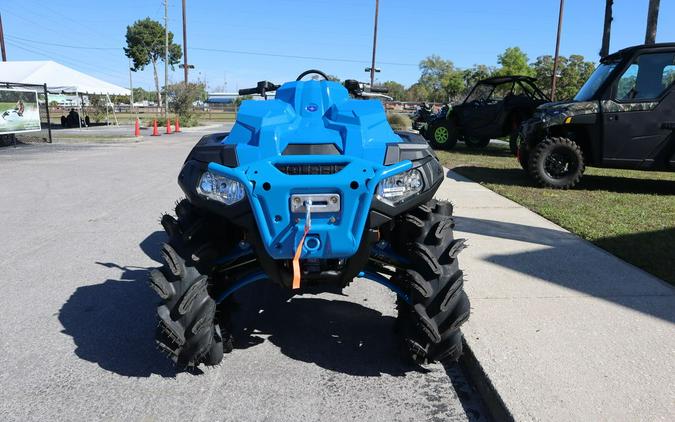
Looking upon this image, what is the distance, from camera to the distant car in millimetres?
15352

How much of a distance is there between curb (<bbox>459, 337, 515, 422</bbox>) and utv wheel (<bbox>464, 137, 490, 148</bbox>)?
1448cm

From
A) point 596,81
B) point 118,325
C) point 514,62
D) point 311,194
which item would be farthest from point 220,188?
point 514,62

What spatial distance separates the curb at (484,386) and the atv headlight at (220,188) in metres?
1.72

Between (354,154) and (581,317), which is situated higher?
(354,154)

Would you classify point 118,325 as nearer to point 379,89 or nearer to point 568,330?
point 379,89

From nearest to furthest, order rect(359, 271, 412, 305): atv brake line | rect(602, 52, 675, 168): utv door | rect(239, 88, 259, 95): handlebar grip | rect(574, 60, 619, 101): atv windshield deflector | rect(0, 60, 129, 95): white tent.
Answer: rect(359, 271, 412, 305): atv brake line → rect(239, 88, 259, 95): handlebar grip → rect(602, 52, 675, 168): utv door → rect(574, 60, 619, 101): atv windshield deflector → rect(0, 60, 129, 95): white tent

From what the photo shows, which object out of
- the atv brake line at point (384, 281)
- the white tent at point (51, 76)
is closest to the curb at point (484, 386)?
the atv brake line at point (384, 281)

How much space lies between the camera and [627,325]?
3.63m

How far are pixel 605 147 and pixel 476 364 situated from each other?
6.98 meters

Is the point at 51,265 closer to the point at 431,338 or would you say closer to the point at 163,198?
the point at 163,198

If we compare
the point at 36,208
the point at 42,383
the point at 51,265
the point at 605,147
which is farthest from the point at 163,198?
the point at 605,147

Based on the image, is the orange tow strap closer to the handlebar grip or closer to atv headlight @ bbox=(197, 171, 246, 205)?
atv headlight @ bbox=(197, 171, 246, 205)

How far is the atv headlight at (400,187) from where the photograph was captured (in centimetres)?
279

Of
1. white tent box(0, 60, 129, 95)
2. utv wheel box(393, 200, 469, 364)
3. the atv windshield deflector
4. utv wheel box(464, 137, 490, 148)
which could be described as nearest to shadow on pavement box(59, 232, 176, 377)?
utv wheel box(393, 200, 469, 364)
